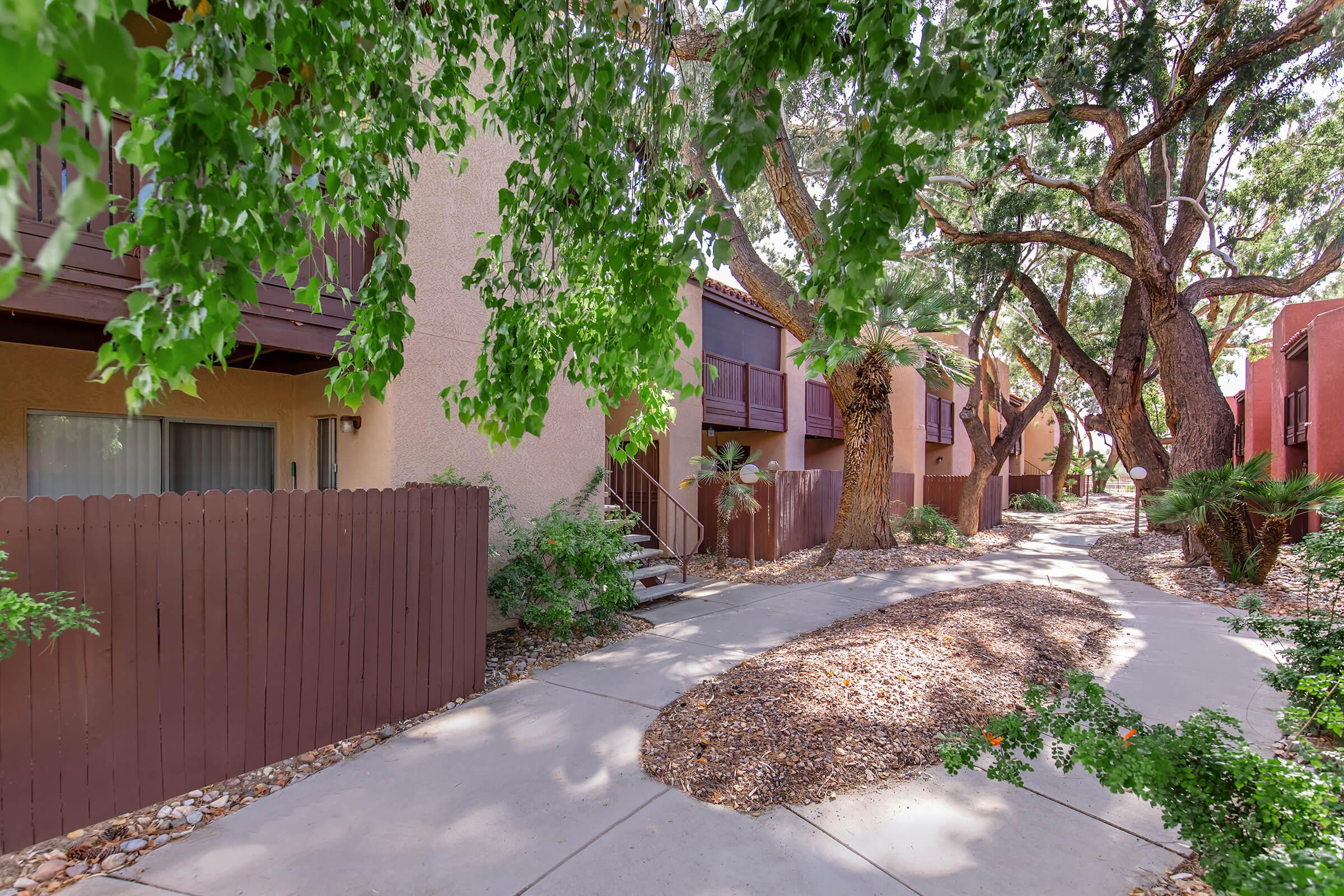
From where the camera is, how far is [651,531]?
344 inches

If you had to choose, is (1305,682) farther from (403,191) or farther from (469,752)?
(403,191)

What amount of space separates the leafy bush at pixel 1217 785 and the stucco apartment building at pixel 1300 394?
12.1m

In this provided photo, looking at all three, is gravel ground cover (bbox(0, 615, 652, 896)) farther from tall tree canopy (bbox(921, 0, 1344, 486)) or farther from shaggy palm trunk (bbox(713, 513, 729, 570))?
tall tree canopy (bbox(921, 0, 1344, 486))

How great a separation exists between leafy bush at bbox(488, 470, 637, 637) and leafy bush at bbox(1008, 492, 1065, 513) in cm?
2548

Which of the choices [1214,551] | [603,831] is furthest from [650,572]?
[1214,551]

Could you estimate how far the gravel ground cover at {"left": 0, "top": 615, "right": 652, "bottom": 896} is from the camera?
302cm

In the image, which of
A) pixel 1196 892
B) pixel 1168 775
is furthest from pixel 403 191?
pixel 1196 892

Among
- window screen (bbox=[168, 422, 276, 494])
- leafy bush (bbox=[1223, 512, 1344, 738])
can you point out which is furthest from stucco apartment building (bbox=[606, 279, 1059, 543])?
leafy bush (bbox=[1223, 512, 1344, 738])

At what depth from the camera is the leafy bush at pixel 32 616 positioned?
9.82 ft

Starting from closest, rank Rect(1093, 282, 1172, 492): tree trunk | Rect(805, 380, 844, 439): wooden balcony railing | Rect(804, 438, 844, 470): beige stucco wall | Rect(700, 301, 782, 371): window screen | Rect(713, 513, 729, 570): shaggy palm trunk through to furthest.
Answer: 1. Rect(713, 513, 729, 570): shaggy palm trunk
2. Rect(700, 301, 782, 371): window screen
3. Rect(1093, 282, 1172, 492): tree trunk
4. Rect(805, 380, 844, 439): wooden balcony railing
5. Rect(804, 438, 844, 470): beige stucco wall

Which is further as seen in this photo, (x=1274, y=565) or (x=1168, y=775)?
(x=1274, y=565)

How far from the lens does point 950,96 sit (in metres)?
2.17

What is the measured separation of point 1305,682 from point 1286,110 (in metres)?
12.8

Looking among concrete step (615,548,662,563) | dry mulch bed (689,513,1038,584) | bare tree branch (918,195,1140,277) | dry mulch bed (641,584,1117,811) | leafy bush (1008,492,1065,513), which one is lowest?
leafy bush (1008,492,1065,513)
